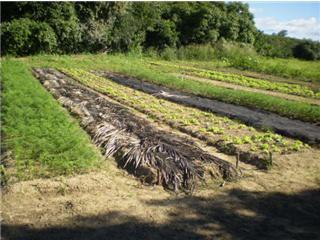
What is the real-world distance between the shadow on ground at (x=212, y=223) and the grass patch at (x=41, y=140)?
1.24 meters

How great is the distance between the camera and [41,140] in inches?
239

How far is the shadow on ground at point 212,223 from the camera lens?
3912 millimetres

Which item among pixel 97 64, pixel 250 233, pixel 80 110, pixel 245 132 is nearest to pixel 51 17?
pixel 97 64

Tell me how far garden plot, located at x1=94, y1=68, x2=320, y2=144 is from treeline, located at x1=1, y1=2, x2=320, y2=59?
1084 cm

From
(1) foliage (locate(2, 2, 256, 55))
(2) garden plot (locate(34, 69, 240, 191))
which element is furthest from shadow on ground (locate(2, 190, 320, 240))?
(1) foliage (locate(2, 2, 256, 55))

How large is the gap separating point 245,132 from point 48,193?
430 cm

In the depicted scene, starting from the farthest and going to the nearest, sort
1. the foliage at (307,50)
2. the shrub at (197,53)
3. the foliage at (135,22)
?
the foliage at (307,50), the shrub at (197,53), the foliage at (135,22)

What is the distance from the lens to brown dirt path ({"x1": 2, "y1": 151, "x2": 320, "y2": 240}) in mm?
3984

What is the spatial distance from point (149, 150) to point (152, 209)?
→ 1588mm

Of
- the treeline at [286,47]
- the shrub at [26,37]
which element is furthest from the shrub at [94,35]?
the treeline at [286,47]

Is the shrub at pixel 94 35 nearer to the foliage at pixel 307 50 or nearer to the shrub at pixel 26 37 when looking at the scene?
the shrub at pixel 26 37

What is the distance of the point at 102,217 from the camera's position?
422 cm

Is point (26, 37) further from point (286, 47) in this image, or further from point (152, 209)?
point (286, 47)

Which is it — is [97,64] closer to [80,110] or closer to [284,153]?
[80,110]
